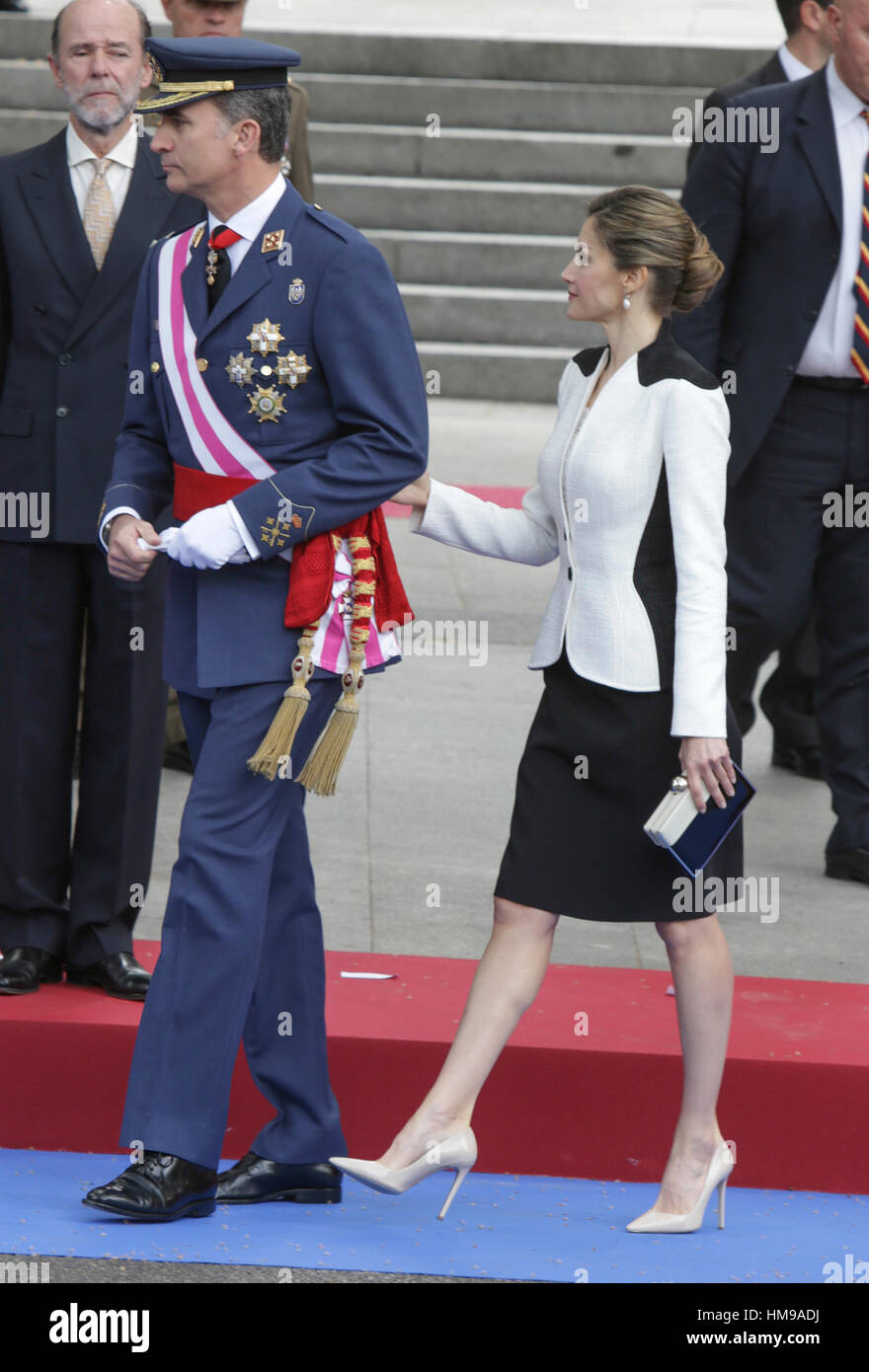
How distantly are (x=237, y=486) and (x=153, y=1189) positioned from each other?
43.9 inches

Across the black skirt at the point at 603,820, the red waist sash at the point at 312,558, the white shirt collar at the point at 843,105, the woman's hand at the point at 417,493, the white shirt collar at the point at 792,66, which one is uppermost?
the white shirt collar at the point at 792,66

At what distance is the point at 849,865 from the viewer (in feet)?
16.4

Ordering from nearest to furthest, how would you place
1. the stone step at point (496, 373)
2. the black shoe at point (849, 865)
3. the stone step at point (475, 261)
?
the black shoe at point (849, 865) < the stone step at point (496, 373) < the stone step at point (475, 261)

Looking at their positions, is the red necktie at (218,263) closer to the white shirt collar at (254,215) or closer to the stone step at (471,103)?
the white shirt collar at (254,215)

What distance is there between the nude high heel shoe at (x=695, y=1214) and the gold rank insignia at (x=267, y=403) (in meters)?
1.40

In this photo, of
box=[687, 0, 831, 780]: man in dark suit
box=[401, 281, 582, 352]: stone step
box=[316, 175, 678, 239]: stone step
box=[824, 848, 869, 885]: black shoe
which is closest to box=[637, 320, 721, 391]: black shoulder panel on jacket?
box=[824, 848, 869, 885]: black shoe

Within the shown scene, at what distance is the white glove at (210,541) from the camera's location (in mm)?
3189

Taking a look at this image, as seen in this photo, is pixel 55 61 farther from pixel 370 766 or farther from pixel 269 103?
pixel 370 766

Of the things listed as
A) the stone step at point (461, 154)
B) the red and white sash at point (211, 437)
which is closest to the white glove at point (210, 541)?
the red and white sash at point (211, 437)

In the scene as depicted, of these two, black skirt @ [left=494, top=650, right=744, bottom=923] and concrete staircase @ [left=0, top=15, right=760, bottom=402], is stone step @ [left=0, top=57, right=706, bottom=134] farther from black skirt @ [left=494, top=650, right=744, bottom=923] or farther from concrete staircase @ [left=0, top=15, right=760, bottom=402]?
black skirt @ [left=494, top=650, right=744, bottom=923]

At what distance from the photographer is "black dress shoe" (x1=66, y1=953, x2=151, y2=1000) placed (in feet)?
12.8

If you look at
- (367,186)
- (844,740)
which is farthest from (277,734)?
(367,186)

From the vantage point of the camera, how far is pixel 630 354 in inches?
134

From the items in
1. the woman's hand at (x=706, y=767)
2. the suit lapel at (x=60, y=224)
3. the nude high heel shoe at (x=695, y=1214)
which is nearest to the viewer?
the woman's hand at (x=706, y=767)
